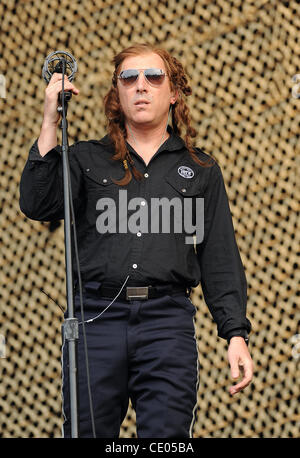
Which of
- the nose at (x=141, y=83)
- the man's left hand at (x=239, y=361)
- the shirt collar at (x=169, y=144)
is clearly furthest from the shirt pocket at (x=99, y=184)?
the man's left hand at (x=239, y=361)

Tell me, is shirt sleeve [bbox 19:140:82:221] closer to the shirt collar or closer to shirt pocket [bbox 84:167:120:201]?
shirt pocket [bbox 84:167:120:201]

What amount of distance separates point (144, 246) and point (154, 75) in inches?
19.0

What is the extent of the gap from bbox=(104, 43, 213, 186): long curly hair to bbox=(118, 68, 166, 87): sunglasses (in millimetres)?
56

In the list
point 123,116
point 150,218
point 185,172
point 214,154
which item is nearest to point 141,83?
point 123,116

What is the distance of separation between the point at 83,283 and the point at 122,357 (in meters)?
0.23

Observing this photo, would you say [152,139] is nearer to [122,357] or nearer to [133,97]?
[133,97]

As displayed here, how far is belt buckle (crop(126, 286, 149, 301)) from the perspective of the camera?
7.64ft

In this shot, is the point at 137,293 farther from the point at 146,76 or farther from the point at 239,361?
the point at 146,76

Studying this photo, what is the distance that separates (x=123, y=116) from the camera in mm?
2605

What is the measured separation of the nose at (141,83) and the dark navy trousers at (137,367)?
55 cm

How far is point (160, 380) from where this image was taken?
2303 mm

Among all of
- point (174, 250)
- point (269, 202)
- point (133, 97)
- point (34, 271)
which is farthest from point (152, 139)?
point (34, 271)

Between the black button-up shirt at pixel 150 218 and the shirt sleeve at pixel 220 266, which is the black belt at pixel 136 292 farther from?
the shirt sleeve at pixel 220 266

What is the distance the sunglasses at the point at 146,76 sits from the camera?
8.17 feet
